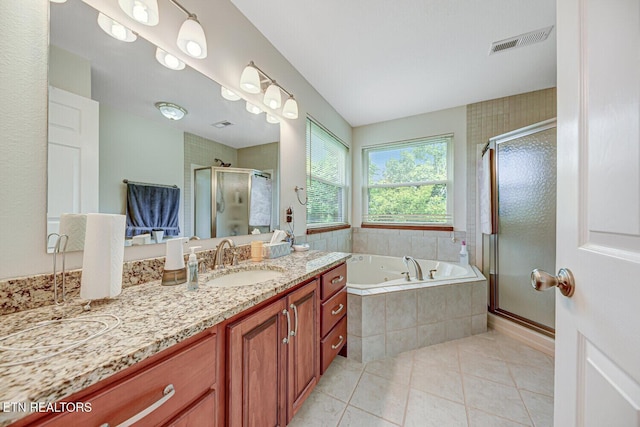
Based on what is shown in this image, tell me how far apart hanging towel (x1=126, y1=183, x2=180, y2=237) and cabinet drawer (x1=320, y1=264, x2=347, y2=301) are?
84 cm

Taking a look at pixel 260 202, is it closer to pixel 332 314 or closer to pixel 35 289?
pixel 332 314

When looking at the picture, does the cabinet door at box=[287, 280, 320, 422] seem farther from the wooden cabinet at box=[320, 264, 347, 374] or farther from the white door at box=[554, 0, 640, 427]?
the white door at box=[554, 0, 640, 427]

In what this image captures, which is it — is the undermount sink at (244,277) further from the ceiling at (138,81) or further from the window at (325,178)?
the window at (325,178)

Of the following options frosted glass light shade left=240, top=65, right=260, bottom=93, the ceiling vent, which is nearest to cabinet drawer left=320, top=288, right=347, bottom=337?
frosted glass light shade left=240, top=65, right=260, bottom=93

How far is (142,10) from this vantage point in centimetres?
99

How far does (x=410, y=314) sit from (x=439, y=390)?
1.68 feet

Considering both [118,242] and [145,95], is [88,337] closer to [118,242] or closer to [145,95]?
[118,242]

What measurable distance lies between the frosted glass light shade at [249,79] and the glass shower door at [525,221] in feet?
7.50

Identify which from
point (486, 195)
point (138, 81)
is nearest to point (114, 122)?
point (138, 81)

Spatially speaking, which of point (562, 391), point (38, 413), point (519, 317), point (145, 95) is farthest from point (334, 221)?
point (38, 413)

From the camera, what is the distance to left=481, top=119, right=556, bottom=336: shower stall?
6.25ft

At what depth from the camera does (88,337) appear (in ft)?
1.77

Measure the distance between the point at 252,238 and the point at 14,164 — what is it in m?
1.08

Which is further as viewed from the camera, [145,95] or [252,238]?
[252,238]
